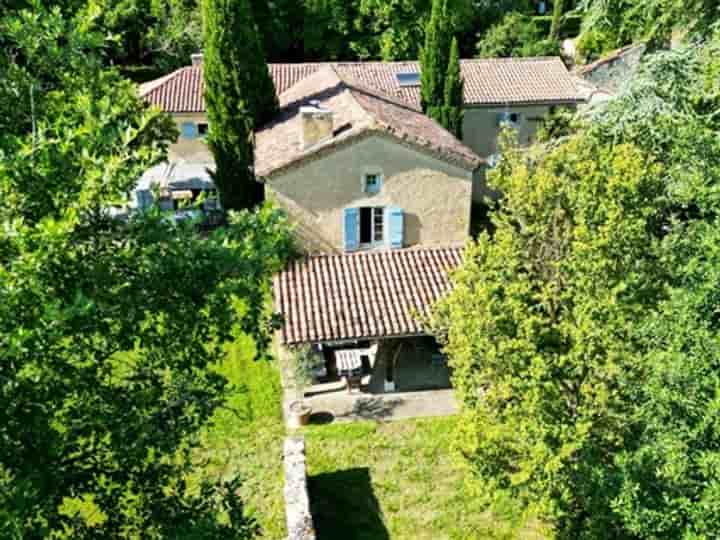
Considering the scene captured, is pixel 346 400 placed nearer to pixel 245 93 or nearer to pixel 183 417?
pixel 183 417

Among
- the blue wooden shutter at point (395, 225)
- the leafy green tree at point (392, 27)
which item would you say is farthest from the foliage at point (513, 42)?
the blue wooden shutter at point (395, 225)

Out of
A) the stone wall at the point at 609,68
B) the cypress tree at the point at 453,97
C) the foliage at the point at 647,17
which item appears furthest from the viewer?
the stone wall at the point at 609,68

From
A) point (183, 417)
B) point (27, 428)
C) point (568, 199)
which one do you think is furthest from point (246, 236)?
point (568, 199)

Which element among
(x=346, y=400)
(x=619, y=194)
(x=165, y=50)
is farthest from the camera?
(x=165, y=50)

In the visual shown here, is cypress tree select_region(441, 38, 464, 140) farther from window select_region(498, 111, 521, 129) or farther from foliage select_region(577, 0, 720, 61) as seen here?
foliage select_region(577, 0, 720, 61)

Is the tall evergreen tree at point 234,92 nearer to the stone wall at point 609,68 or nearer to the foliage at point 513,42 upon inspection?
the stone wall at point 609,68

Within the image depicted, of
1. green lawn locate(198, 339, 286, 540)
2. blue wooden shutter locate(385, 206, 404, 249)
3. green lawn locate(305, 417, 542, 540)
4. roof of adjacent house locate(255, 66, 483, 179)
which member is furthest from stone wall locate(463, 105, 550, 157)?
green lawn locate(305, 417, 542, 540)
